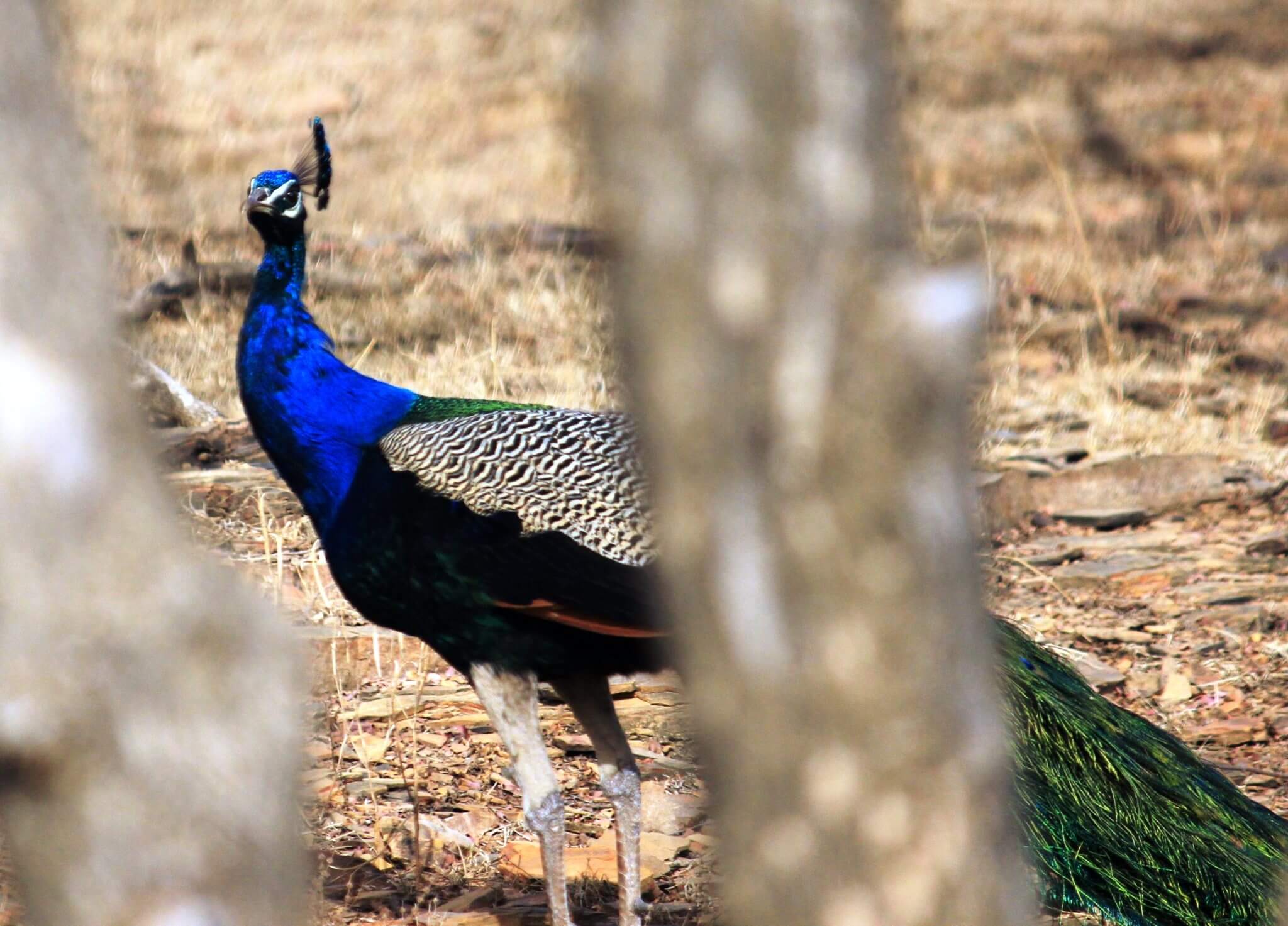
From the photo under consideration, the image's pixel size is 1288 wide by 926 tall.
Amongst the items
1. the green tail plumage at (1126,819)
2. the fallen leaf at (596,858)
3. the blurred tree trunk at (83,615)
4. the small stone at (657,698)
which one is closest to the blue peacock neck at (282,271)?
the fallen leaf at (596,858)

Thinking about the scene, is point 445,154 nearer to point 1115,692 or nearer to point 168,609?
point 1115,692

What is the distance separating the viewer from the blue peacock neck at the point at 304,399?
316 cm

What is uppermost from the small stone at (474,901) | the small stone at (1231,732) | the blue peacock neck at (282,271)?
the blue peacock neck at (282,271)

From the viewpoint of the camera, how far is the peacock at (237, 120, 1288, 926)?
114 inches

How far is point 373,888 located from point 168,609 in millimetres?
2300

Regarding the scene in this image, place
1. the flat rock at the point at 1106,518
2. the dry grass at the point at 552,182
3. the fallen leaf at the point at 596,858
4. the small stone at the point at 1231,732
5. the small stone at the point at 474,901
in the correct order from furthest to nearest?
the dry grass at the point at 552,182 < the flat rock at the point at 1106,518 < the small stone at the point at 1231,732 < the fallen leaf at the point at 596,858 < the small stone at the point at 474,901

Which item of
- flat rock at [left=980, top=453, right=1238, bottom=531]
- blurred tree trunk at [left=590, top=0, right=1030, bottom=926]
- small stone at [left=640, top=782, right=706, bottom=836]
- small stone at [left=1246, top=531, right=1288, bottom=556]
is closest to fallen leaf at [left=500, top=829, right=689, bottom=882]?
small stone at [left=640, top=782, right=706, bottom=836]

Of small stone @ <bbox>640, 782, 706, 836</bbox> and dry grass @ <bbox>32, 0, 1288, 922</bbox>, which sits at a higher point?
dry grass @ <bbox>32, 0, 1288, 922</bbox>

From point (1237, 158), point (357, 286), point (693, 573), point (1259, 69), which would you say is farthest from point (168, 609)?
point (1259, 69)

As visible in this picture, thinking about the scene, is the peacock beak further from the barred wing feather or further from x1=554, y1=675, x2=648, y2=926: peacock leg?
x1=554, y1=675, x2=648, y2=926: peacock leg

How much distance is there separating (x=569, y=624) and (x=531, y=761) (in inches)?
10.0

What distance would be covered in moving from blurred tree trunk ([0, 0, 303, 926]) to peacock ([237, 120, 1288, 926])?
6.06ft

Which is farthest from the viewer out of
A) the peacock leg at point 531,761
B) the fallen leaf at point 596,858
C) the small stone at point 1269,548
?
the small stone at point 1269,548

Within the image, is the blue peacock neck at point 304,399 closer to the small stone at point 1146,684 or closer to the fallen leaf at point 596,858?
the fallen leaf at point 596,858
